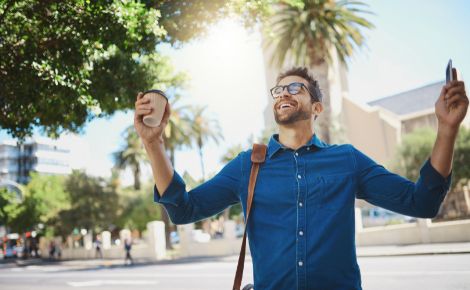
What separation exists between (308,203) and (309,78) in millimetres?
794

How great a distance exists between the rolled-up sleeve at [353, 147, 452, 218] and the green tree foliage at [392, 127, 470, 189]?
31.1 m

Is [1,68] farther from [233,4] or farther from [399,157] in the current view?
[399,157]

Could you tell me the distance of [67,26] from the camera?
8062 mm

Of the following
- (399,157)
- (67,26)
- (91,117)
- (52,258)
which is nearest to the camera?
(67,26)

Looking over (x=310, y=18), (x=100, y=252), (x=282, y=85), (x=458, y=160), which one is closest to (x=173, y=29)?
(x=282, y=85)

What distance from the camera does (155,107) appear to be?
1742 mm

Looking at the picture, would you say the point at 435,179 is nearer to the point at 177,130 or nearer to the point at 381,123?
the point at 177,130

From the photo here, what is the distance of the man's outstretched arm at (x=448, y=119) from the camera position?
1.64 metres

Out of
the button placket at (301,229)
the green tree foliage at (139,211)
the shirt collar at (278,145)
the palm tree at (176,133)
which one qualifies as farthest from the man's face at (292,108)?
the green tree foliage at (139,211)

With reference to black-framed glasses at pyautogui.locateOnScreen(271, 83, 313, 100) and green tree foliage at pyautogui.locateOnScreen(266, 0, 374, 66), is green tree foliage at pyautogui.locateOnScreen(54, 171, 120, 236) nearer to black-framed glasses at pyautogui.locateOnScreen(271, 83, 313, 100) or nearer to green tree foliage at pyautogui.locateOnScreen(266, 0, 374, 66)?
green tree foliage at pyautogui.locateOnScreen(266, 0, 374, 66)

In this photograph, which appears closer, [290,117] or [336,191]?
[336,191]

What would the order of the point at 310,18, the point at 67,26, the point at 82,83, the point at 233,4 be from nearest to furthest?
the point at 67,26 < the point at 82,83 < the point at 233,4 < the point at 310,18

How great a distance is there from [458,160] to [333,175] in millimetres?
32346

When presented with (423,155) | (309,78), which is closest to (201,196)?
(309,78)
